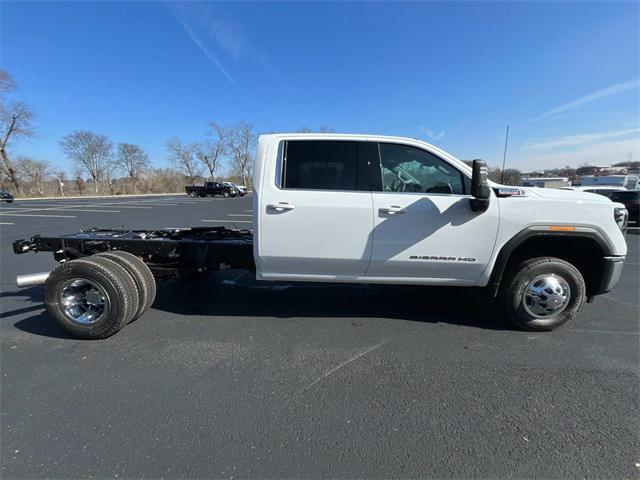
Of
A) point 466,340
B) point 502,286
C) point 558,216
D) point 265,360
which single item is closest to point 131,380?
point 265,360

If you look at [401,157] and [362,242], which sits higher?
[401,157]

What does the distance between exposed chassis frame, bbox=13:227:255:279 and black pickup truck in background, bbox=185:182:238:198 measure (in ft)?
126

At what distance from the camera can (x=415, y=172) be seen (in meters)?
3.20

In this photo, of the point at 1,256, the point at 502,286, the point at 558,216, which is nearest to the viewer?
the point at 558,216

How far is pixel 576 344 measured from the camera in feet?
10.3

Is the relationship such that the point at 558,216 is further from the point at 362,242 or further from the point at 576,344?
the point at 362,242

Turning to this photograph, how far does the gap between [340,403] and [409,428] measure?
1.68ft

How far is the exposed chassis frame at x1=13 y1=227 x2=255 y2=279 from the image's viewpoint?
3.61 m

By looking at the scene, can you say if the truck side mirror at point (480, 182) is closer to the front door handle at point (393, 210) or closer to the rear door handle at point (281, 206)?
the front door handle at point (393, 210)

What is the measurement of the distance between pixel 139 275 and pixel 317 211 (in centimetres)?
210

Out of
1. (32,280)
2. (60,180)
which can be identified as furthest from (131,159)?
(32,280)

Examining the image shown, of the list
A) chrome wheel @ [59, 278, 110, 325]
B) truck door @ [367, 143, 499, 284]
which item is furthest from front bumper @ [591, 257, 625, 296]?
chrome wheel @ [59, 278, 110, 325]

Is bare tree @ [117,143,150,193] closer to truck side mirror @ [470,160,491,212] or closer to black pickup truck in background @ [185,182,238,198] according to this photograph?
black pickup truck in background @ [185,182,238,198]

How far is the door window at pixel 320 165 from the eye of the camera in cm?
315
